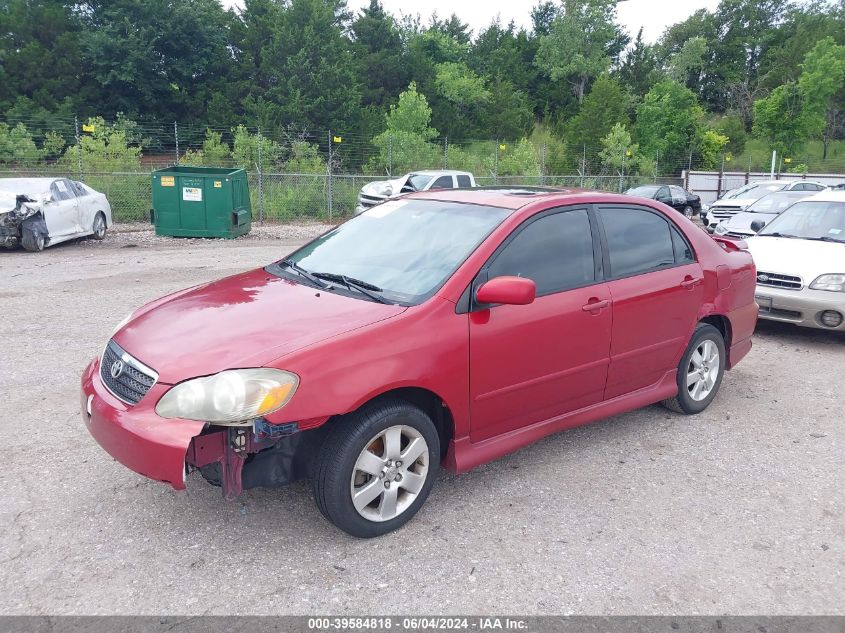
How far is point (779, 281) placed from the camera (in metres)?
7.46

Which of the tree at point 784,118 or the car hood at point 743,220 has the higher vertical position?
the tree at point 784,118

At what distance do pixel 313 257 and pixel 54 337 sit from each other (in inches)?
161

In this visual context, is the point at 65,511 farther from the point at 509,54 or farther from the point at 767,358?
the point at 509,54

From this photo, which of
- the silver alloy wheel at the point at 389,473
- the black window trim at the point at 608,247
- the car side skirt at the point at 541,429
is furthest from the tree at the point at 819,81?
the silver alloy wheel at the point at 389,473

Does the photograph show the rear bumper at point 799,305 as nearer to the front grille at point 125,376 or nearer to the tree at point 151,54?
the front grille at point 125,376

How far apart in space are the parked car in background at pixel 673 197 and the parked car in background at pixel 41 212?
1829 cm

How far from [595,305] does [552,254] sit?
408 mm

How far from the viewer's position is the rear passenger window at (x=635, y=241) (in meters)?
4.39

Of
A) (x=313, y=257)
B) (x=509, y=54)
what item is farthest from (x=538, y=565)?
(x=509, y=54)

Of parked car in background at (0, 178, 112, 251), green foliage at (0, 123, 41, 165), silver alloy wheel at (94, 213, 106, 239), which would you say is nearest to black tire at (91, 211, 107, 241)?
silver alloy wheel at (94, 213, 106, 239)

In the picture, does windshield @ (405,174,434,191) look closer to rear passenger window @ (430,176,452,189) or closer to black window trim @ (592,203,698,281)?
rear passenger window @ (430,176,452,189)

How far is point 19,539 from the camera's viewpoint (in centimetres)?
330

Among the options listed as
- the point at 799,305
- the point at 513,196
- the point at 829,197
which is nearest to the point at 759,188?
the point at 829,197

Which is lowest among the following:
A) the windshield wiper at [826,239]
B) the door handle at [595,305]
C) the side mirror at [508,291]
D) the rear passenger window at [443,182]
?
the door handle at [595,305]
